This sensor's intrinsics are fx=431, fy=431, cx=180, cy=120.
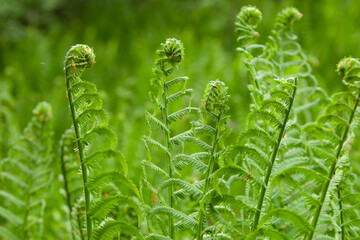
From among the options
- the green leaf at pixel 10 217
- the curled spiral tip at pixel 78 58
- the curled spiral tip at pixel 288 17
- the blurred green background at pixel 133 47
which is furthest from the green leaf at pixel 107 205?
the blurred green background at pixel 133 47

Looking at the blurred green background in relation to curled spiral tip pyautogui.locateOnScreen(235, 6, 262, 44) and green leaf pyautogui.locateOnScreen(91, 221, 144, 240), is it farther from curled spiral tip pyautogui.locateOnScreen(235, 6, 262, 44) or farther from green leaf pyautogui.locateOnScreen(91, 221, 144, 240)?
green leaf pyautogui.locateOnScreen(91, 221, 144, 240)

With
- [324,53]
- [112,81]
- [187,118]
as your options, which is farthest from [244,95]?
[112,81]

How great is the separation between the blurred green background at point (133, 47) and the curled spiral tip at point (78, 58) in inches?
54.9

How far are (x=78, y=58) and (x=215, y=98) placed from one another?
0.23 metres

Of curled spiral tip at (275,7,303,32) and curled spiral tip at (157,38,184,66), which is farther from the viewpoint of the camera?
curled spiral tip at (275,7,303,32)

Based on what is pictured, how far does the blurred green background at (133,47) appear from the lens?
3413mm

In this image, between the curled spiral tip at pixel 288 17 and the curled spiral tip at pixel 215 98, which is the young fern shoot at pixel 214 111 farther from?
the curled spiral tip at pixel 288 17

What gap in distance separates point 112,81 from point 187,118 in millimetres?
1616

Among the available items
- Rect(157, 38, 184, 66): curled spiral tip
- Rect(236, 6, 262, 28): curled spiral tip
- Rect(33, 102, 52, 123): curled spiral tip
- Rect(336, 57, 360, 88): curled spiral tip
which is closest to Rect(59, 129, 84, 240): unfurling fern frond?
Rect(33, 102, 52, 123): curled spiral tip

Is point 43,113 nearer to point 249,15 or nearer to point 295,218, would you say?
point 249,15

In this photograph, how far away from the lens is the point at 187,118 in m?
3.15

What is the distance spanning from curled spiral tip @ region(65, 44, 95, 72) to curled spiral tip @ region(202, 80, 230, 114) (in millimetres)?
200

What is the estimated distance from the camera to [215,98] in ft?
2.32

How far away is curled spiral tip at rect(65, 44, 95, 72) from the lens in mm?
694
